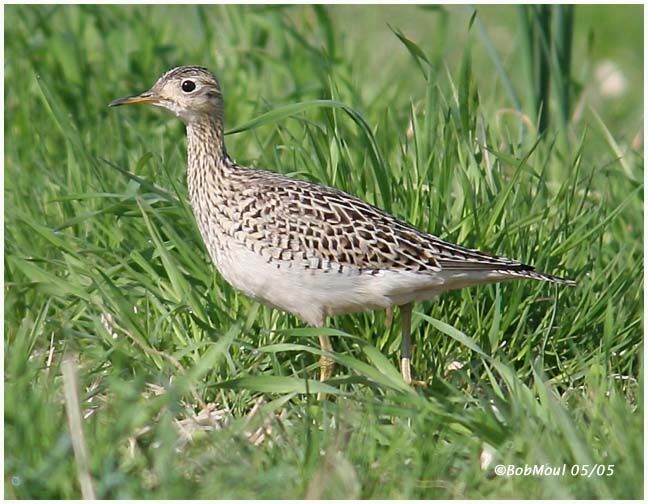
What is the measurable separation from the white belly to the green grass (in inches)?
7.6

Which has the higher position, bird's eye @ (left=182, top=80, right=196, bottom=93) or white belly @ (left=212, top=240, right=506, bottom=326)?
bird's eye @ (left=182, top=80, right=196, bottom=93)

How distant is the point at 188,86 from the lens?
6379mm

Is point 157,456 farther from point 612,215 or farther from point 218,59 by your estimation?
point 218,59

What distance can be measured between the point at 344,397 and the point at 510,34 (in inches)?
344

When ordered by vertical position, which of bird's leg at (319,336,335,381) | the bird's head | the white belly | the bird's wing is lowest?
bird's leg at (319,336,335,381)

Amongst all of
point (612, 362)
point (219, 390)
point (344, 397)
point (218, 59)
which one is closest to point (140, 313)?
point (219, 390)

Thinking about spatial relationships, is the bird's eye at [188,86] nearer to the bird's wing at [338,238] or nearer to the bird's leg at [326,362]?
the bird's wing at [338,238]

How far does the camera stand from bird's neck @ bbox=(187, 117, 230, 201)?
6207 millimetres

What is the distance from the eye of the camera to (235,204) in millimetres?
6000

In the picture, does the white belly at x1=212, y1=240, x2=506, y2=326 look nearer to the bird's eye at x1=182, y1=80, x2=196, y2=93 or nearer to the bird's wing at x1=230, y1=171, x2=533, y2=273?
the bird's wing at x1=230, y1=171, x2=533, y2=273

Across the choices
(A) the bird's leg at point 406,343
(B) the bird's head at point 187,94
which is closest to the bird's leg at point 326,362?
(A) the bird's leg at point 406,343

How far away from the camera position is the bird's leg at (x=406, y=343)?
5.77m

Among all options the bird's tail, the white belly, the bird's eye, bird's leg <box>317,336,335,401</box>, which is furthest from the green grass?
the bird's eye

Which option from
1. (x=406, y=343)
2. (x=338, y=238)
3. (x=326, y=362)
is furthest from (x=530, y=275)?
(x=326, y=362)
